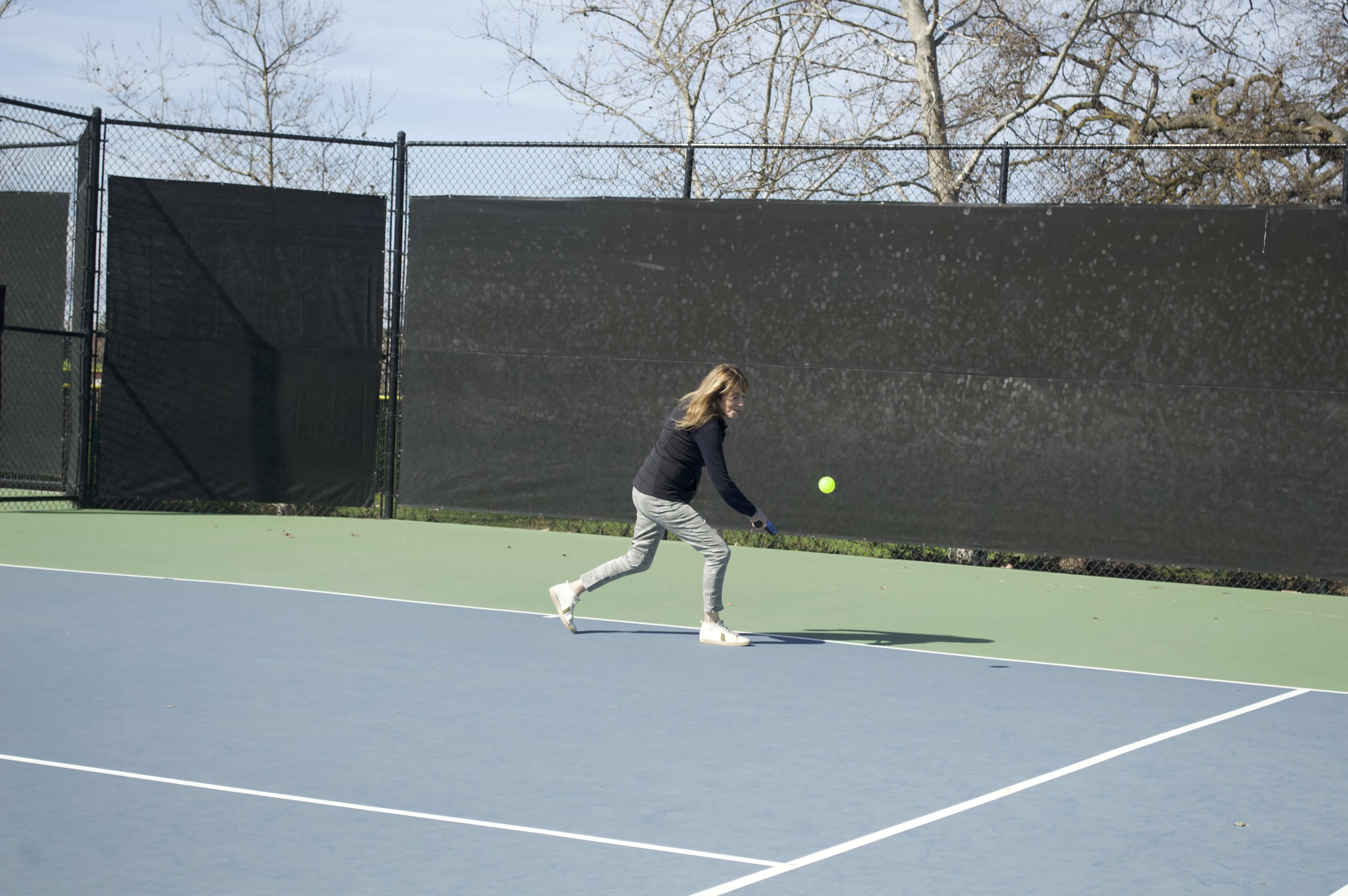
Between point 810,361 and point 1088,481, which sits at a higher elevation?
point 810,361

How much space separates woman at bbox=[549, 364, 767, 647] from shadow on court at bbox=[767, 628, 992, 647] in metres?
0.54

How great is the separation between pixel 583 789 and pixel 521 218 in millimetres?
8238

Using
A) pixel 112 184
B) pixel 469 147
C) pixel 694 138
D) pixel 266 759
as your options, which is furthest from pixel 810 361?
pixel 266 759

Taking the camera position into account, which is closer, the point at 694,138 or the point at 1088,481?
the point at 1088,481

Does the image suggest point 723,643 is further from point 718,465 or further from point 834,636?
point 718,465

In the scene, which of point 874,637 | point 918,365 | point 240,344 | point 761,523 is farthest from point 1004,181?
point 240,344

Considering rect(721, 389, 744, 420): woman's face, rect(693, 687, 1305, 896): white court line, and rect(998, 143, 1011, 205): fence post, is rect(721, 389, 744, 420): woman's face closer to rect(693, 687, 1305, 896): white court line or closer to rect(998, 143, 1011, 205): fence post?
rect(693, 687, 1305, 896): white court line

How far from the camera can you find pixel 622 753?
511 cm

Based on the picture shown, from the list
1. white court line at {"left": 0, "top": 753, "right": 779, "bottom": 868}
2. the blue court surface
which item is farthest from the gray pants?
white court line at {"left": 0, "top": 753, "right": 779, "bottom": 868}

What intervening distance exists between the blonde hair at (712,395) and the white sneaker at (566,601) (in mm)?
1098

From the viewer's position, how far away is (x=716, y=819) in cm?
436

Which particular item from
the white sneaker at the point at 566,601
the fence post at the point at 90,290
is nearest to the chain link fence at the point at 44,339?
the fence post at the point at 90,290

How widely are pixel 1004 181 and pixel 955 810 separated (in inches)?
287

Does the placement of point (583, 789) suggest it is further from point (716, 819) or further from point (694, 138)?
point (694, 138)
